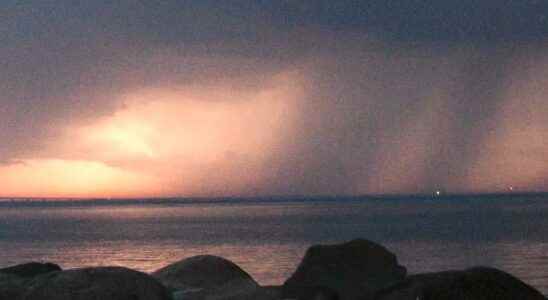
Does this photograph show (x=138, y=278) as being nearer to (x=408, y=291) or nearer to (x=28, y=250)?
(x=408, y=291)

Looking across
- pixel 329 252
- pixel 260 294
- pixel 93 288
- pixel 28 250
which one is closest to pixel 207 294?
pixel 260 294

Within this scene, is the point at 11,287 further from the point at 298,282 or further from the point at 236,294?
the point at 298,282

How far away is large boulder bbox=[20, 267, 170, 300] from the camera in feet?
55.2

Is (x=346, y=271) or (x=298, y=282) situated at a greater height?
(x=346, y=271)

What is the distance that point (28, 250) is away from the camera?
315ft

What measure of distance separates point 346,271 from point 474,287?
4.56m

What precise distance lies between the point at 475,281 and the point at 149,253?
67.4 m

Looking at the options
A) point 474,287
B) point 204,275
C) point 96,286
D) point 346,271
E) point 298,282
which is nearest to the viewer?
point 96,286

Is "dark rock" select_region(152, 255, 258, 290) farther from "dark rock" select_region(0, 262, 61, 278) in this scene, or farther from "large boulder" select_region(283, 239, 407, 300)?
"dark rock" select_region(0, 262, 61, 278)

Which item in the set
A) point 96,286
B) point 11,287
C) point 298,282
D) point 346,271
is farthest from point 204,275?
point 96,286

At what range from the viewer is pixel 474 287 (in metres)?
17.4

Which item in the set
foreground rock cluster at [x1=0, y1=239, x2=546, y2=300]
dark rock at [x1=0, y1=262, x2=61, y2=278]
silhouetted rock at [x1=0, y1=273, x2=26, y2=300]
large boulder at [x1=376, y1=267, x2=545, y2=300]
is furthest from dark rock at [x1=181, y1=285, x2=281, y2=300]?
large boulder at [x1=376, y1=267, x2=545, y2=300]

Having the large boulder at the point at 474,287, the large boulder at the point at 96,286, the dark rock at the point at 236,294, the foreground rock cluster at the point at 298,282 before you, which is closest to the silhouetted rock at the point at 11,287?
the foreground rock cluster at the point at 298,282

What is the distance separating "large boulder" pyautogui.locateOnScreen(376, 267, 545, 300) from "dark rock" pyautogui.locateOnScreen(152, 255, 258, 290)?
18.0 ft
